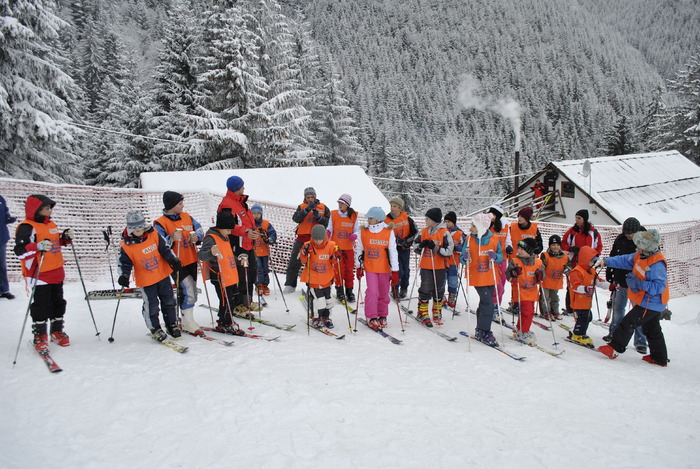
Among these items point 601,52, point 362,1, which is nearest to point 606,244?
point 601,52

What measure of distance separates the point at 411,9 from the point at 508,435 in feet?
680

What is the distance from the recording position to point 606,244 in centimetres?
1162

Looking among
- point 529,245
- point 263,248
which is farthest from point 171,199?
point 529,245

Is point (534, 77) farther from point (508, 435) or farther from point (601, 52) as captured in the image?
point (508, 435)

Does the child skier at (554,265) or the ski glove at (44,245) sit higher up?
the ski glove at (44,245)

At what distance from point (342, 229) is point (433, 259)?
5.32ft

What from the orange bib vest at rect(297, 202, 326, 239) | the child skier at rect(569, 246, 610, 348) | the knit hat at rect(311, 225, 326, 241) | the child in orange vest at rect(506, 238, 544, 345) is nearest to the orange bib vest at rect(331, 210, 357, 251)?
the orange bib vest at rect(297, 202, 326, 239)

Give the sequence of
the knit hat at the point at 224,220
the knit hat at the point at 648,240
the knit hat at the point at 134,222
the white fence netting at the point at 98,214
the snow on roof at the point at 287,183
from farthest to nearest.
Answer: the snow on roof at the point at 287,183 < the white fence netting at the point at 98,214 < the knit hat at the point at 224,220 < the knit hat at the point at 648,240 < the knit hat at the point at 134,222

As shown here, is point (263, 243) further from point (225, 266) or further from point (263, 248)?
point (225, 266)

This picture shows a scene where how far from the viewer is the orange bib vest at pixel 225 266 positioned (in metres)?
5.32

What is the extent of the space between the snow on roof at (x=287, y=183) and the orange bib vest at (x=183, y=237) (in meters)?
5.56

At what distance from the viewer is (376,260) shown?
19.5 ft

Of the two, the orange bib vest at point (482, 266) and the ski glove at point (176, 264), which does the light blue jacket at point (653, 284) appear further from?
the ski glove at point (176, 264)

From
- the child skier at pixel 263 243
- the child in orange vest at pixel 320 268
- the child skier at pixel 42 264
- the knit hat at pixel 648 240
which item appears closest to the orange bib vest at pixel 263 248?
the child skier at pixel 263 243
